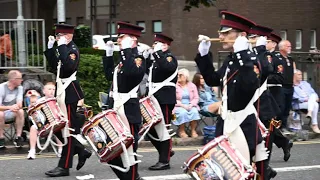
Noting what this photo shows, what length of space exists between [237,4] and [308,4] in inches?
168

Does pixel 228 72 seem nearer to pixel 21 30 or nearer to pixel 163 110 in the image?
pixel 163 110

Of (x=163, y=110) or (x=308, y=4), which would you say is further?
(x=308, y=4)

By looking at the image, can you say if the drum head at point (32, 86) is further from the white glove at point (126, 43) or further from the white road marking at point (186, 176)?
the white glove at point (126, 43)

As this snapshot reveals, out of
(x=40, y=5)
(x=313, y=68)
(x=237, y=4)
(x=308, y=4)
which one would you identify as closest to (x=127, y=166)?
(x=313, y=68)

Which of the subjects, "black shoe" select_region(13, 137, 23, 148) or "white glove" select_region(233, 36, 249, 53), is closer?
"white glove" select_region(233, 36, 249, 53)

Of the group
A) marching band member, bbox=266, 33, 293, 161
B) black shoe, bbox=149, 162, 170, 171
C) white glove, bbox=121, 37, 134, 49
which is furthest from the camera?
marching band member, bbox=266, 33, 293, 161

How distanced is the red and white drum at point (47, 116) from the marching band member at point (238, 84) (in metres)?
2.95

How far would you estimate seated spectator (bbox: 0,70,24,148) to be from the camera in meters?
11.3

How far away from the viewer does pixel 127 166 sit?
7.27m

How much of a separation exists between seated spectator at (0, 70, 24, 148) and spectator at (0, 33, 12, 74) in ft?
6.40

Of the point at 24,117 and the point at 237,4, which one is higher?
the point at 237,4

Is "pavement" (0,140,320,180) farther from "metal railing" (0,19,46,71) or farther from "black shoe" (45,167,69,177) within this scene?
Answer: "metal railing" (0,19,46,71)

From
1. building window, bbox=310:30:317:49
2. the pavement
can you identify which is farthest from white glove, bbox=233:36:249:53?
building window, bbox=310:30:317:49

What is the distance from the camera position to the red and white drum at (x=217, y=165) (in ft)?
18.7
